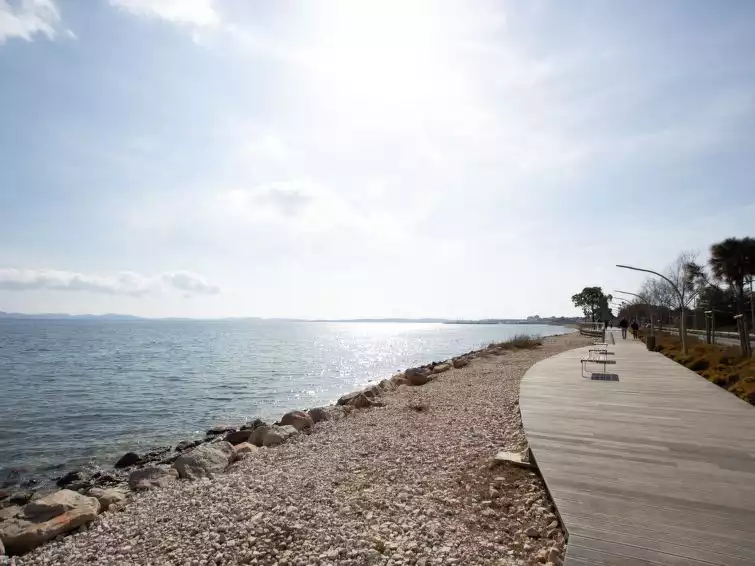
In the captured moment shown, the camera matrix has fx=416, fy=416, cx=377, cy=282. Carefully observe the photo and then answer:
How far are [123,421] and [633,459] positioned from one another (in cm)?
1497

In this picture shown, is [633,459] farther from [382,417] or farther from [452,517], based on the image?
[382,417]

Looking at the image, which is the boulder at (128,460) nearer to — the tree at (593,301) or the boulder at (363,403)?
the boulder at (363,403)

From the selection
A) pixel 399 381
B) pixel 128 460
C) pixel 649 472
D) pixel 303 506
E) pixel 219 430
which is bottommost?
pixel 219 430

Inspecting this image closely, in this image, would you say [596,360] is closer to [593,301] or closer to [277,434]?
[277,434]

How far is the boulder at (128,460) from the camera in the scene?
9582mm

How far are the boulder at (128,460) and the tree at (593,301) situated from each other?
97.3m

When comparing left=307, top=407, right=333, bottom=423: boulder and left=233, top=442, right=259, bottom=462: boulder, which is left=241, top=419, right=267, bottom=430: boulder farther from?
left=233, top=442, right=259, bottom=462: boulder

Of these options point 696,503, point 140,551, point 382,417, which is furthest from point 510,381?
point 140,551

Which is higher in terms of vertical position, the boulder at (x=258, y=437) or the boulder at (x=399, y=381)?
the boulder at (x=258, y=437)

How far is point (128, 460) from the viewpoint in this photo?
31.8ft

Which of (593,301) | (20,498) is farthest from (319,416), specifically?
(593,301)

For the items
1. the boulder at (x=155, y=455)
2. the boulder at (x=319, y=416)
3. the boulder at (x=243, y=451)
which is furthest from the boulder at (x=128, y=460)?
the boulder at (x=319, y=416)

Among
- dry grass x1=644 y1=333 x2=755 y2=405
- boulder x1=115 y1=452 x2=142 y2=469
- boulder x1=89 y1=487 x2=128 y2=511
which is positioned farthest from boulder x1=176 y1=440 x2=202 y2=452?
dry grass x1=644 y1=333 x2=755 y2=405

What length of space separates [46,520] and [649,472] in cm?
748
